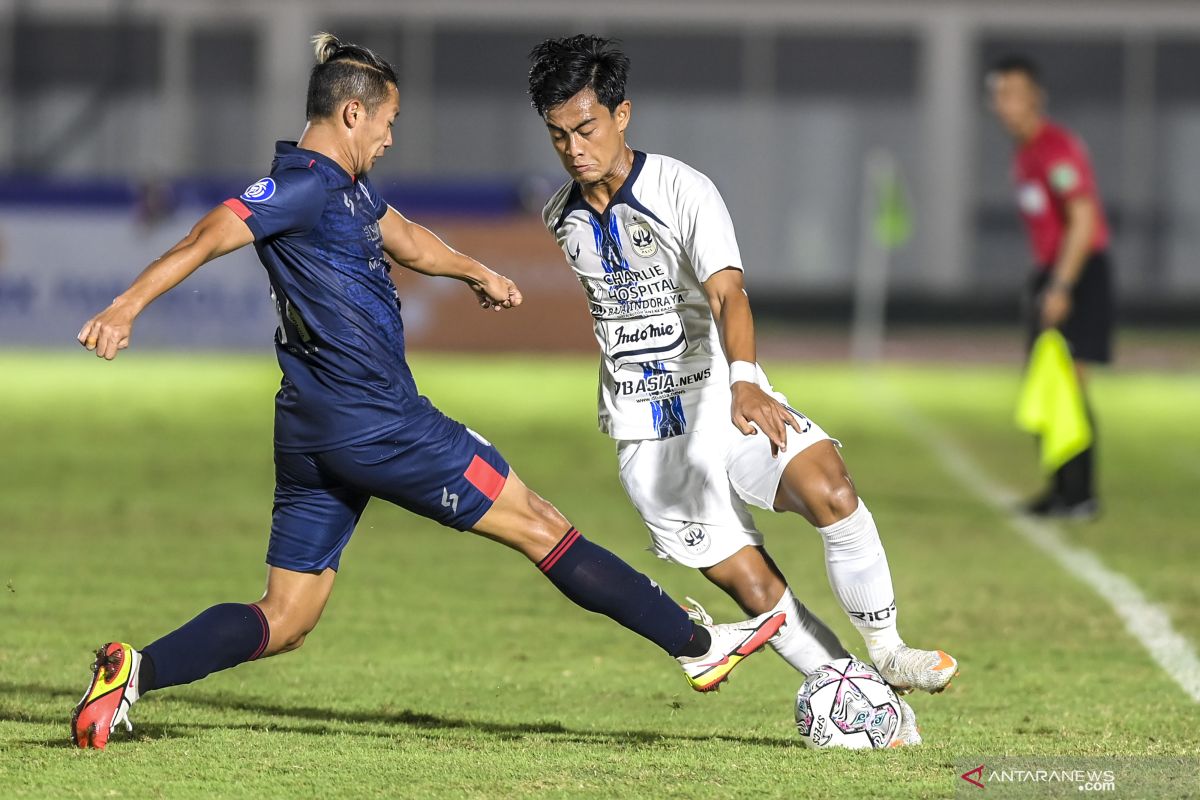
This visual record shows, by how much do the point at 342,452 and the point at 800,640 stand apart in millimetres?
1414

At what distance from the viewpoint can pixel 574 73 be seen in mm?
5207

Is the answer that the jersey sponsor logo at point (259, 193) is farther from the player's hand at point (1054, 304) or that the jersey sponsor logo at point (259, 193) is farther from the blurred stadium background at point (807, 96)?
the blurred stadium background at point (807, 96)

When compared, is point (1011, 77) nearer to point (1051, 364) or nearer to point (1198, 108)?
point (1051, 364)

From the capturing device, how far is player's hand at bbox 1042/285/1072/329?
995cm

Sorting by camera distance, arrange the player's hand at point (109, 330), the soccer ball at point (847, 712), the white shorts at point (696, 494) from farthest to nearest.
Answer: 1. the white shorts at point (696, 494)
2. the soccer ball at point (847, 712)
3. the player's hand at point (109, 330)

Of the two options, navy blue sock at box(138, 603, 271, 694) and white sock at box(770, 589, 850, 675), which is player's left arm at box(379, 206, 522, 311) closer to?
navy blue sock at box(138, 603, 271, 694)

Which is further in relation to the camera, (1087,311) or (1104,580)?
(1087,311)

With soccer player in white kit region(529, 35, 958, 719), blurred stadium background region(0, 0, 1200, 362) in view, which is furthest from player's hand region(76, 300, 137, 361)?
blurred stadium background region(0, 0, 1200, 362)

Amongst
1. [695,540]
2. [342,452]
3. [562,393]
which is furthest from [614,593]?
[562,393]

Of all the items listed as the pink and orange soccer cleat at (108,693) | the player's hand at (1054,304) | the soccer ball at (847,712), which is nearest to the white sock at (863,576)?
the soccer ball at (847,712)

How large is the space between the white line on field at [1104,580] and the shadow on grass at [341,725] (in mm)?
1796

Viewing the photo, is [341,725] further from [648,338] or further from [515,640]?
[515,640]

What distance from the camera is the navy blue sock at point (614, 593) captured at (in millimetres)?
5082

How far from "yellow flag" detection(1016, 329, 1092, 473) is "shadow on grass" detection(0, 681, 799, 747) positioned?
17.4ft
